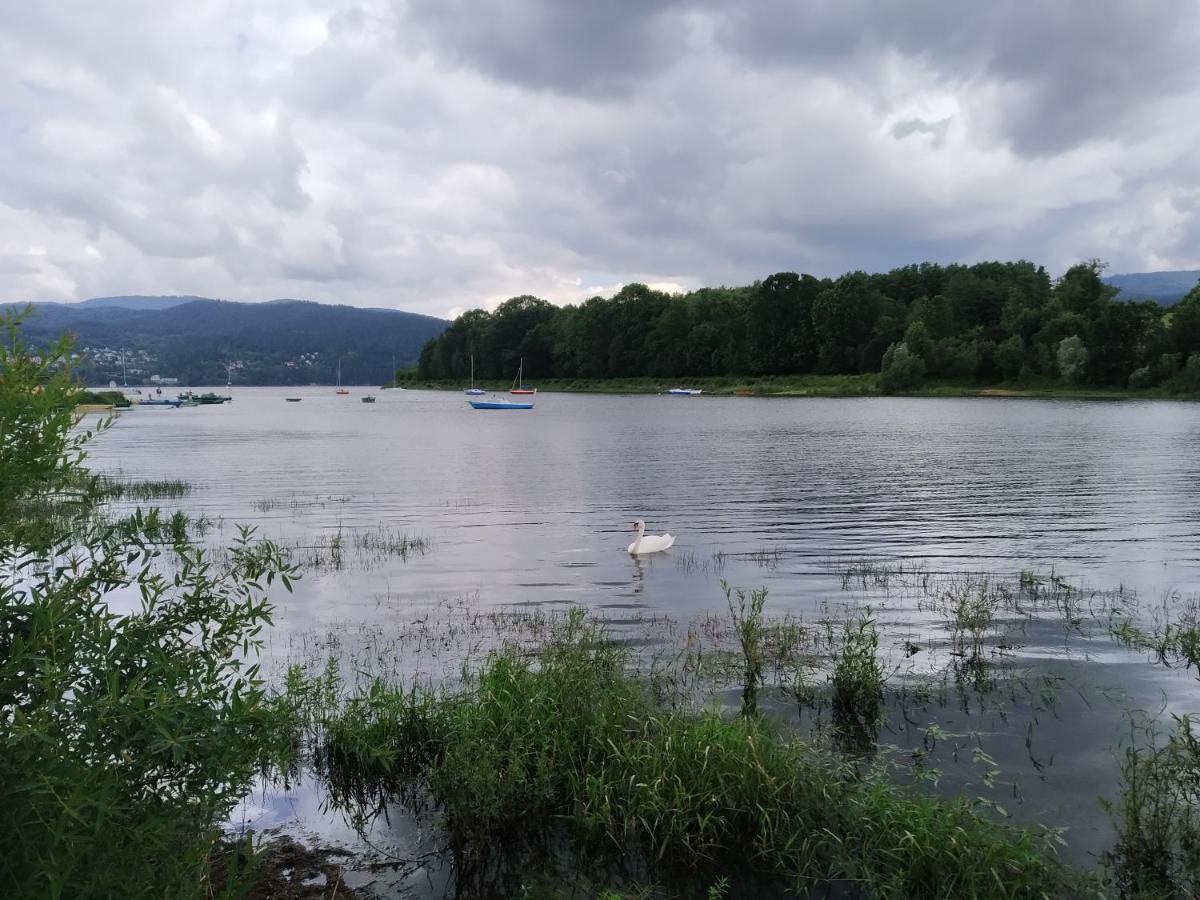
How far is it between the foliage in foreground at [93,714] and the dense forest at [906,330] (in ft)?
403

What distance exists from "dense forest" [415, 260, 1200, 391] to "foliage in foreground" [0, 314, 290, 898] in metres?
123

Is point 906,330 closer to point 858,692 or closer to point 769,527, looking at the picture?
point 769,527

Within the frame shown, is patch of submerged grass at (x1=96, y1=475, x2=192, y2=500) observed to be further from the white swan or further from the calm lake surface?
the white swan

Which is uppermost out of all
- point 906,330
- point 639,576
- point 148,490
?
point 906,330

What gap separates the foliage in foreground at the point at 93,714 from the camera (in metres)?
3.59

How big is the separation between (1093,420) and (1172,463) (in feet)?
110

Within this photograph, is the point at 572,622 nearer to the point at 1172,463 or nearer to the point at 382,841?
the point at 382,841

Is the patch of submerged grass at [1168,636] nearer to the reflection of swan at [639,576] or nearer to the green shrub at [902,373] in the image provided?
the reflection of swan at [639,576]

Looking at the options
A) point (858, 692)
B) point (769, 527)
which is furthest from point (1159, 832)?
point (769, 527)

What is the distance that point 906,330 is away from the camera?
139 m

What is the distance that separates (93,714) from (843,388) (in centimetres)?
13551

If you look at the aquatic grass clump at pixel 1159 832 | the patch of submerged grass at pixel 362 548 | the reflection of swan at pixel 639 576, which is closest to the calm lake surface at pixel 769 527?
the reflection of swan at pixel 639 576

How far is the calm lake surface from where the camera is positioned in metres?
10.7

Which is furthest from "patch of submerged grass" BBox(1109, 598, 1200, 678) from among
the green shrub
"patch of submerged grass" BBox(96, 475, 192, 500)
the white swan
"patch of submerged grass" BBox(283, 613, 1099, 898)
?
the green shrub
